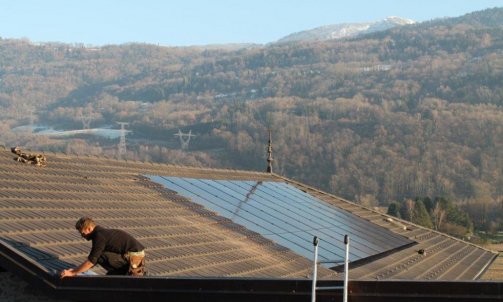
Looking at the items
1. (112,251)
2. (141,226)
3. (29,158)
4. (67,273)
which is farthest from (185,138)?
(67,273)

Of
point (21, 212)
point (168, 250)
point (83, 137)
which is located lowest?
point (83, 137)

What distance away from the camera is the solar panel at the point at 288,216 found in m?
18.1

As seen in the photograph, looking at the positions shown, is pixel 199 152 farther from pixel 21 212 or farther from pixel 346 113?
pixel 21 212

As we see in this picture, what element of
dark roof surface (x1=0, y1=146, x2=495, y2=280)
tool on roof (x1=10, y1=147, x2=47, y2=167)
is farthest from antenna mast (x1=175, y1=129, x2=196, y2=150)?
tool on roof (x1=10, y1=147, x2=47, y2=167)

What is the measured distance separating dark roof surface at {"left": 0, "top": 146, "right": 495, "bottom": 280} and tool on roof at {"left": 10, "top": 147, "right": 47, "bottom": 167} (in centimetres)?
15

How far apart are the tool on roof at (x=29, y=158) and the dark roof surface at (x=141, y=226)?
0.15 m

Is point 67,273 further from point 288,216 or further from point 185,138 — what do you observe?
point 185,138

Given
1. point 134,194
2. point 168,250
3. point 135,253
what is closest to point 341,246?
point 134,194

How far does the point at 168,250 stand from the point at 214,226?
3338 mm

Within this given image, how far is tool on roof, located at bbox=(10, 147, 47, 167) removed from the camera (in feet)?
52.1

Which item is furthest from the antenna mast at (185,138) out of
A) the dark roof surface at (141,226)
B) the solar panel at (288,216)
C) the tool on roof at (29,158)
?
the tool on roof at (29,158)

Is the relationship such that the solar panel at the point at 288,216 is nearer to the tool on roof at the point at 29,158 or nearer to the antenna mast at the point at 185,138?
the tool on roof at the point at 29,158

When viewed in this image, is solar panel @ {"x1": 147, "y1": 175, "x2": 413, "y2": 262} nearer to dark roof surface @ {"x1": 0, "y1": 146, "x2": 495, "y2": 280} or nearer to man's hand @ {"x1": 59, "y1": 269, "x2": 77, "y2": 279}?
dark roof surface @ {"x1": 0, "y1": 146, "x2": 495, "y2": 280}

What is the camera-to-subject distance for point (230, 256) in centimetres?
1436
